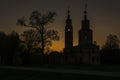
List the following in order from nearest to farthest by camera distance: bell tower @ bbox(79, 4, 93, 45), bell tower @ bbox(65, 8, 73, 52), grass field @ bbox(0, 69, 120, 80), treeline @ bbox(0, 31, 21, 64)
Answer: grass field @ bbox(0, 69, 120, 80) < treeline @ bbox(0, 31, 21, 64) < bell tower @ bbox(79, 4, 93, 45) < bell tower @ bbox(65, 8, 73, 52)

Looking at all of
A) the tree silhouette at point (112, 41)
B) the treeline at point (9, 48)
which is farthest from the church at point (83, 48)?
the tree silhouette at point (112, 41)

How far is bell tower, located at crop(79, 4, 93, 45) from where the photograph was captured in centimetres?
9708

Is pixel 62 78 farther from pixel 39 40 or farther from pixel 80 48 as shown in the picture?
pixel 80 48

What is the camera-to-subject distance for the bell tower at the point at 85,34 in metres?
97.1

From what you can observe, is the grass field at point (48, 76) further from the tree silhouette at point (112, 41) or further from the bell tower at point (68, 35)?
the tree silhouette at point (112, 41)

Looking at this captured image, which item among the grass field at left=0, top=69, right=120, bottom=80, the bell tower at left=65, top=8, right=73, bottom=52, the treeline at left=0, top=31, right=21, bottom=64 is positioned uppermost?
the bell tower at left=65, top=8, right=73, bottom=52

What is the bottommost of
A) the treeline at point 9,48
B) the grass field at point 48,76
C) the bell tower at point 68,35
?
the grass field at point 48,76

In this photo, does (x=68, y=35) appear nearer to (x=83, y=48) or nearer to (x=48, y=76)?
(x=83, y=48)

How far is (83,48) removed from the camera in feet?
314

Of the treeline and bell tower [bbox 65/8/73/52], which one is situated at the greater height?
bell tower [bbox 65/8/73/52]

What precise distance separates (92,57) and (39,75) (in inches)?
2550

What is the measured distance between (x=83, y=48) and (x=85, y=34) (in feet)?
13.7

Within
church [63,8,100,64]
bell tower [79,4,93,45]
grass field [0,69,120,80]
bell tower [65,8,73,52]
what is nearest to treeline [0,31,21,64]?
church [63,8,100,64]

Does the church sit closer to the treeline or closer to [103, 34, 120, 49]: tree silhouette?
the treeline
